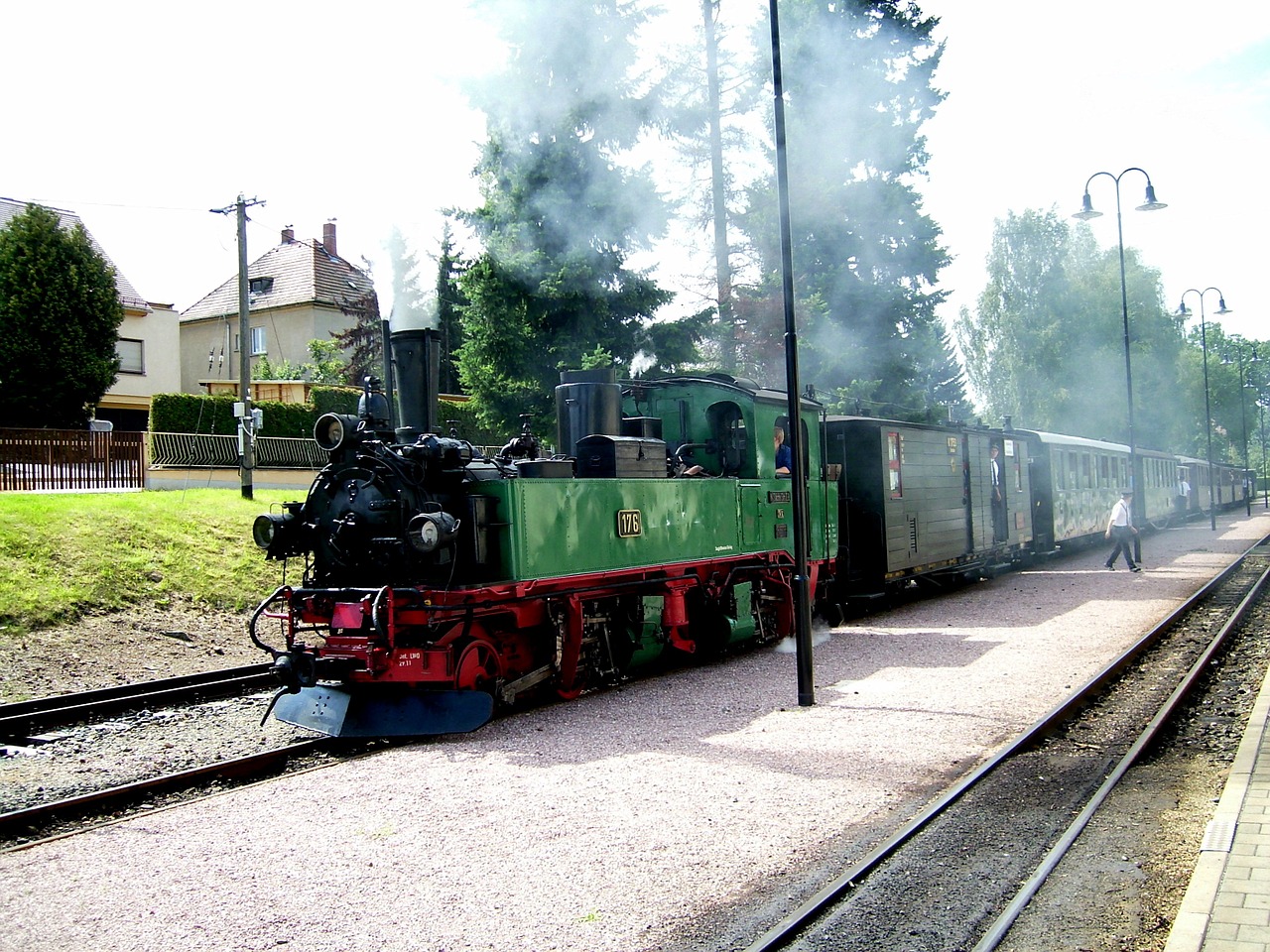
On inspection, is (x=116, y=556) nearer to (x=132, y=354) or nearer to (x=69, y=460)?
(x=69, y=460)

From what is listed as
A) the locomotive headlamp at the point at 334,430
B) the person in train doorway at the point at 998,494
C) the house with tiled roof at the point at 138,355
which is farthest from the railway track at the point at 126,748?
the house with tiled roof at the point at 138,355

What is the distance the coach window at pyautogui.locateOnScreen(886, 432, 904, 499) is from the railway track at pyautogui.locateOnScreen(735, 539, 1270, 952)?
18.4 feet

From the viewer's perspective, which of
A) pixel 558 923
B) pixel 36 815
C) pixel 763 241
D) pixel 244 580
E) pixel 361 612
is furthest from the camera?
pixel 763 241

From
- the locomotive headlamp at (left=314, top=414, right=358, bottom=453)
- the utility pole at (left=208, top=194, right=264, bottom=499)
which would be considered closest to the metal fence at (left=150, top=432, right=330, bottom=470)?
the utility pole at (left=208, top=194, right=264, bottom=499)

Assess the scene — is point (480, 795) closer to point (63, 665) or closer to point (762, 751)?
point (762, 751)

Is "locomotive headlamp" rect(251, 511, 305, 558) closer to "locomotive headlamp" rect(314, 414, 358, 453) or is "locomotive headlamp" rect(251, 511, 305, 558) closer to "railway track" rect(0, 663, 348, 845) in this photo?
"locomotive headlamp" rect(314, 414, 358, 453)

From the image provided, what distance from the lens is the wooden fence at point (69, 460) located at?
56.4 feet

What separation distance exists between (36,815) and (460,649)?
2.87m

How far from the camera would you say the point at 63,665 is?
10562 mm

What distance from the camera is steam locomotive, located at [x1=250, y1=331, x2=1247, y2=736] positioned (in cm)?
743

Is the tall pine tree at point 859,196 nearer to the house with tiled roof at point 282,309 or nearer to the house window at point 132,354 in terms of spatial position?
the house window at point 132,354

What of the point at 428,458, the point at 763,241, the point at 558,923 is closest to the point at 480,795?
the point at 558,923

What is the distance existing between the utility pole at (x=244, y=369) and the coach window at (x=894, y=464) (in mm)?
10757

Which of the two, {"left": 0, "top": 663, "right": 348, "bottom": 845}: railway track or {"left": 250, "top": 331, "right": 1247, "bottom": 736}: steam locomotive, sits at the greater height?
{"left": 250, "top": 331, "right": 1247, "bottom": 736}: steam locomotive
